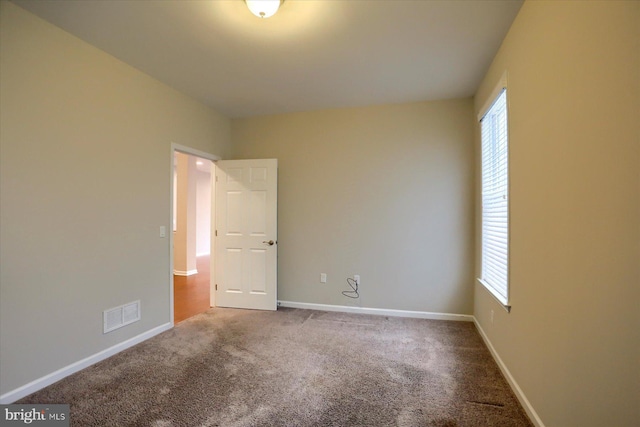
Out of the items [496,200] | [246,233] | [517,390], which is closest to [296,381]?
[517,390]

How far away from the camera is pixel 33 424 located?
1745 millimetres

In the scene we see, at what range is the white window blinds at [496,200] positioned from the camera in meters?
2.35

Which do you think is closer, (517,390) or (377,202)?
(517,390)

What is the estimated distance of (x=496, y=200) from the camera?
262 cm

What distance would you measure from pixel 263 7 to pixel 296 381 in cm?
264

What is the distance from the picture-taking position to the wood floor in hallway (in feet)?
12.5

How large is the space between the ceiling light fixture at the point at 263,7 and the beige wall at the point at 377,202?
200 centimetres

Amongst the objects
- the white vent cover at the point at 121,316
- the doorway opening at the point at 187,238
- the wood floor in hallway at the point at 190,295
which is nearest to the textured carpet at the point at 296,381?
the white vent cover at the point at 121,316

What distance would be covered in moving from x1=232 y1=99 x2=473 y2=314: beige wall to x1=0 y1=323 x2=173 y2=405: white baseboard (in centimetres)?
175

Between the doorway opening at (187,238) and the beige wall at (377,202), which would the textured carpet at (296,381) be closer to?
the beige wall at (377,202)

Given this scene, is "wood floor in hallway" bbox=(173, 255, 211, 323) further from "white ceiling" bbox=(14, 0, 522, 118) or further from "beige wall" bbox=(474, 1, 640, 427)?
"beige wall" bbox=(474, 1, 640, 427)

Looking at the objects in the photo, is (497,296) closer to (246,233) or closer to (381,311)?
(381,311)

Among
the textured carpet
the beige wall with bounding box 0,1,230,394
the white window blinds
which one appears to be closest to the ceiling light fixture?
the beige wall with bounding box 0,1,230,394

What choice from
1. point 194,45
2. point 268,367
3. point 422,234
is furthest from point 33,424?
point 422,234
